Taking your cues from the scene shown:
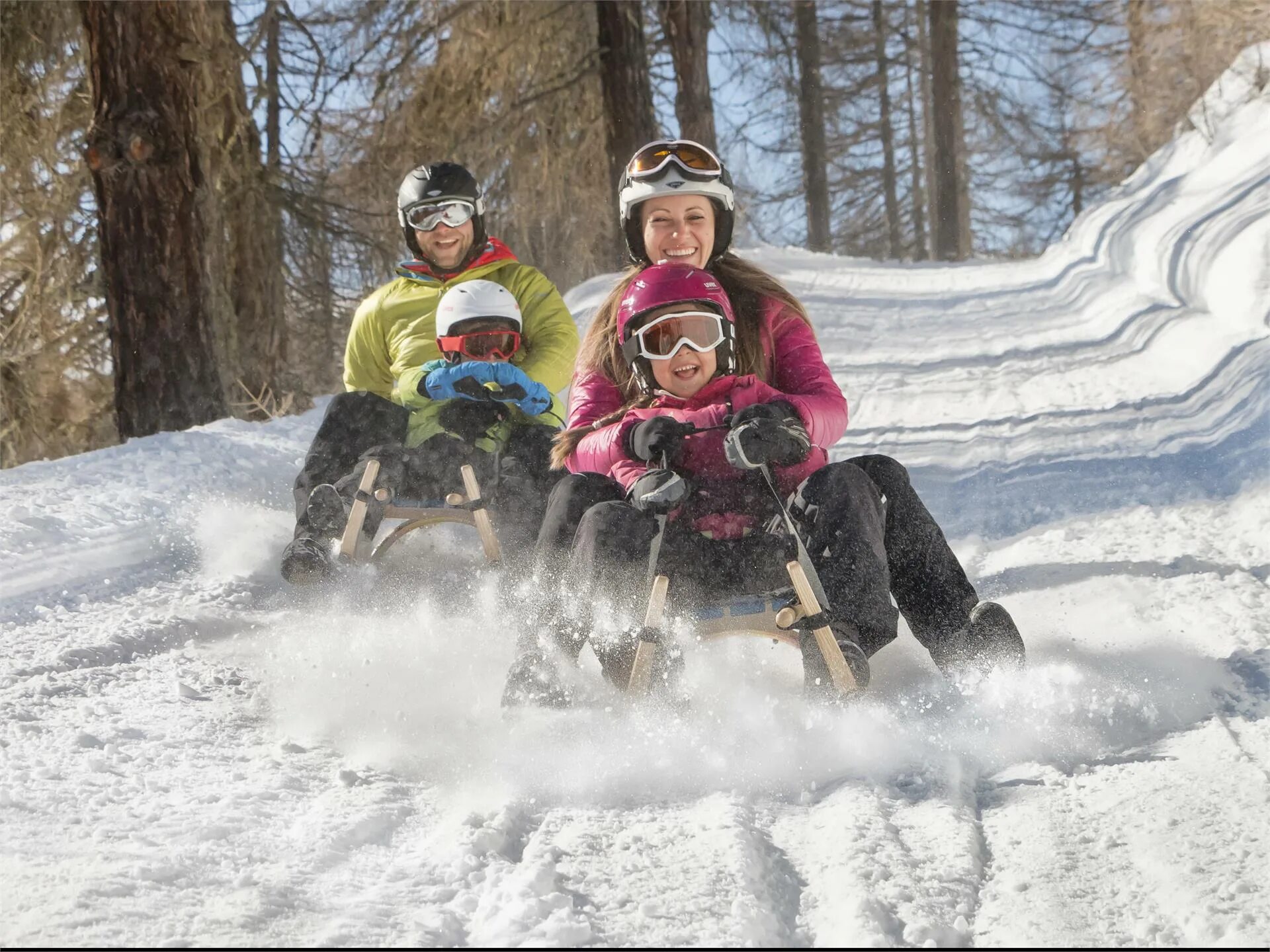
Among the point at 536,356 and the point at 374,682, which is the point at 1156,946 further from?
the point at 536,356

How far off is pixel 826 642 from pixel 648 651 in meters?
0.43

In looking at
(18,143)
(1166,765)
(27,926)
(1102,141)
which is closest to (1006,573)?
(1166,765)

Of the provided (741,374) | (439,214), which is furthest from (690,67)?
(741,374)

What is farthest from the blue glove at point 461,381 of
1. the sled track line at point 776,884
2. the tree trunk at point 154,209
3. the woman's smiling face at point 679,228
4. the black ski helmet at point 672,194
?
the tree trunk at point 154,209

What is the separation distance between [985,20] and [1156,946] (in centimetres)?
2254

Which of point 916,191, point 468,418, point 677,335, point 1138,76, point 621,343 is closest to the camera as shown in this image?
point 677,335

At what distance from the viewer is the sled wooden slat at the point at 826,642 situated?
2.95 metres

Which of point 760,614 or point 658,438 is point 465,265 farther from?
point 760,614

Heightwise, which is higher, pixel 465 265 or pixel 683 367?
pixel 465 265

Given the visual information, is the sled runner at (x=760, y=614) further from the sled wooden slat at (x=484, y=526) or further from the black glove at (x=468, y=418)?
the black glove at (x=468, y=418)

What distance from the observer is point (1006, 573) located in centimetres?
414

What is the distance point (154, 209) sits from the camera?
7.38 metres

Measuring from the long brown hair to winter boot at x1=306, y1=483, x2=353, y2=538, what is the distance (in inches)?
47.6

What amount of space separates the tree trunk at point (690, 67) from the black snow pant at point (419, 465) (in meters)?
7.76
